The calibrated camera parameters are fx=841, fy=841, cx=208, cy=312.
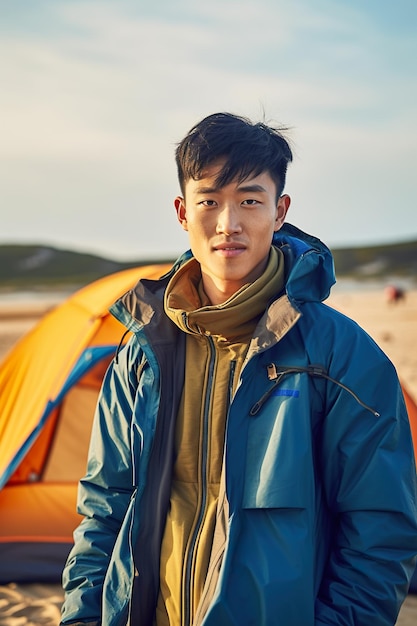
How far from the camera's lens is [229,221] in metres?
2.05

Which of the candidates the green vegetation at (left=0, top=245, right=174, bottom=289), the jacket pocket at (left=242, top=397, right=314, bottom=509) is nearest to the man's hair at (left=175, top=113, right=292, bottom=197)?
the jacket pocket at (left=242, top=397, right=314, bottom=509)

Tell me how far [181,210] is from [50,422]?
3665 millimetres

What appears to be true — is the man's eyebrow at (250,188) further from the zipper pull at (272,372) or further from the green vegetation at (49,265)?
the green vegetation at (49,265)

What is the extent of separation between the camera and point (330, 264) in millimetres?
2080

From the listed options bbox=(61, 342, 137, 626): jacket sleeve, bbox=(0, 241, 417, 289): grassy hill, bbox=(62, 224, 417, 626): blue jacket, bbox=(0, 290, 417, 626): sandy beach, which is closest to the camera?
bbox=(62, 224, 417, 626): blue jacket

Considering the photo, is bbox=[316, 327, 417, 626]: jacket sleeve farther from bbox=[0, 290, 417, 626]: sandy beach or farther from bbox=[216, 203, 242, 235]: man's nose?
bbox=[0, 290, 417, 626]: sandy beach

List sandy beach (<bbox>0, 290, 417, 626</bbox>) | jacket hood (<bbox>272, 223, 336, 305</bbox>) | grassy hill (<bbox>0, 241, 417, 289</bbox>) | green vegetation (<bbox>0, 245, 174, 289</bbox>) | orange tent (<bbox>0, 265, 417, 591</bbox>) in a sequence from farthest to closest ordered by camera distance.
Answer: grassy hill (<bbox>0, 241, 417, 289</bbox>), green vegetation (<bbox>0, 245, 174, 289</bbox>), orange tent (<bbox>0, 265, 417, 591</bbox>), sandy beach (<bbox>0, 290, 417, 626</bbox>), jacket hood (<bbox>272, 223, 336, 305</bbox>)

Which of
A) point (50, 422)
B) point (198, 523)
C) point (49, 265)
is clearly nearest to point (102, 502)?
point (198, 523)

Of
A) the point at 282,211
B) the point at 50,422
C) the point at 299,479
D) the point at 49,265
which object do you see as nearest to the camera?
the point at 299,479

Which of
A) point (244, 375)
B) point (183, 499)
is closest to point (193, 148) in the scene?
point (244, 375)

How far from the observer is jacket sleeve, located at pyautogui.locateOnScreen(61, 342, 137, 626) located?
219 centimetres

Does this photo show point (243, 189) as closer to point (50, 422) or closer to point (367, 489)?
point (367, 489)

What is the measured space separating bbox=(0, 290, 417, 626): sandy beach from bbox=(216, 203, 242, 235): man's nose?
8.36 feet

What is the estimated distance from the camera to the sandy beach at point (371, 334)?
399 cm
